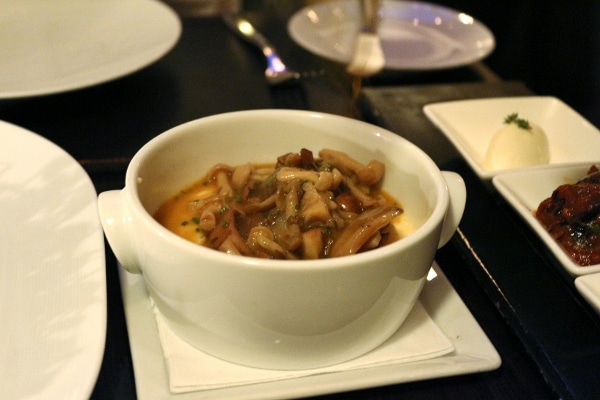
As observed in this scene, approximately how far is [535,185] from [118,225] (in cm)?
90

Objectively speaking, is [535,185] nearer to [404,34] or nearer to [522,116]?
[522,116]

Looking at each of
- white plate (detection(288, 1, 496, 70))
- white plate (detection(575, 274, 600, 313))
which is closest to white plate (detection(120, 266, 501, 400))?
white plate (detection(575, 274, 600, 313))

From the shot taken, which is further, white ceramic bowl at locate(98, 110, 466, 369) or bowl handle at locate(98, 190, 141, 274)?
bowl handle at locate(98, 190, 141, 274)

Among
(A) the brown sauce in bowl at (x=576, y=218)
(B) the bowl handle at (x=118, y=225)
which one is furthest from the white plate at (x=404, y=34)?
(B) the bowl handle at (x=118, y=225)

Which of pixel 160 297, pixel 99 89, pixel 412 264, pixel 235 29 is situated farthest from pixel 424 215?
pixel 235 29

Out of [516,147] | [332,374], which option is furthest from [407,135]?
[332,374]

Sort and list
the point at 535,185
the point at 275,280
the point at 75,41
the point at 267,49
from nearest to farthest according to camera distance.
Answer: the point at 275,280 → the point at 535,185 → the point at 75,41 → the point at 267,49

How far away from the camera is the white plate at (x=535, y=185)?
1.11 metres

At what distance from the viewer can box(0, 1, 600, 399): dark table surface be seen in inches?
34.1

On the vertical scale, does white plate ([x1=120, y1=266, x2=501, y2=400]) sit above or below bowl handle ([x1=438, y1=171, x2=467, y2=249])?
below

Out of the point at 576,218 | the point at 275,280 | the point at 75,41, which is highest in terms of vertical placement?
the point at 275,280

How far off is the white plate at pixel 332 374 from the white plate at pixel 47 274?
7 cm

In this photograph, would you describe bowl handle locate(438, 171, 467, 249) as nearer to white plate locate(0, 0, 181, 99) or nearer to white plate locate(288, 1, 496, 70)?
white plate locate(0, 0, 181, 99)

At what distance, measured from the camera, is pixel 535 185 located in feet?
4.24
